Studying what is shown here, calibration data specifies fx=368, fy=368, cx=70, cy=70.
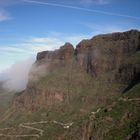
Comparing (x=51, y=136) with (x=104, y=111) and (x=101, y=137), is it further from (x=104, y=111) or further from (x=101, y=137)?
(x=101, y=137)

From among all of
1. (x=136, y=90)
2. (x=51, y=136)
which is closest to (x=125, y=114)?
(x=136, y=90)

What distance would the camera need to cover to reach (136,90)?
188 m

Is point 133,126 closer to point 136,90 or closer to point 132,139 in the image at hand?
point 132,139

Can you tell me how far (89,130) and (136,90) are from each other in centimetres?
3775

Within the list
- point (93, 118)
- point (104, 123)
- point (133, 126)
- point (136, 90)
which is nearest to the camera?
point (133, 126)

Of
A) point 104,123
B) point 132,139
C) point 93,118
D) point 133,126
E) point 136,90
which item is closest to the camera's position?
point 132,139

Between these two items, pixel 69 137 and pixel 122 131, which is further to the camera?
pixel 69 137

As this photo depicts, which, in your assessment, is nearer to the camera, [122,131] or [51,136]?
[122,131]

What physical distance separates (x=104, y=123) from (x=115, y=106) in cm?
1821

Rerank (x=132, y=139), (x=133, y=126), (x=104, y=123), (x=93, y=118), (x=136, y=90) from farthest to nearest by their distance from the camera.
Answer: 1. (x=136, y=90)
2. (x=93, y=118)
3. (x=104, y=123)
4. (x=133, y=126)
5. (x=132, y=139)

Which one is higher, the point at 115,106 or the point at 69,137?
the point at 115,106

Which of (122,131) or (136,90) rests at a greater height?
(136,90)

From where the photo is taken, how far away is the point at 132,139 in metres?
137

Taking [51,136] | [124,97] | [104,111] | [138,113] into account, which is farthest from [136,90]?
[51,136]
